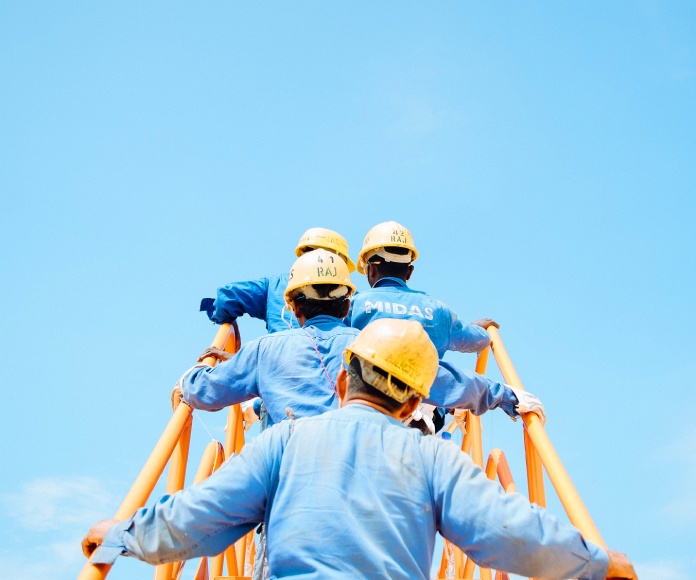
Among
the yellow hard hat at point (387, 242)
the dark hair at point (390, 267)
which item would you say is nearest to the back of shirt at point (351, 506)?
the dark hair at point (390, 267)

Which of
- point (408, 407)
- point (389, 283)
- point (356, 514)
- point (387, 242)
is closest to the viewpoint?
point (356, 514)

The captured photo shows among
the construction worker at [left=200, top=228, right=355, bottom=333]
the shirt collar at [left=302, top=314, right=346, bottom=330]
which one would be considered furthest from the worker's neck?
the construction worker at [left=200, top=228, right=355, bottom=333]

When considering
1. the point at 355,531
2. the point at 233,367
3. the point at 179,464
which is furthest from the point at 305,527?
the point at 179,464

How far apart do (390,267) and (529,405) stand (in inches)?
65.0

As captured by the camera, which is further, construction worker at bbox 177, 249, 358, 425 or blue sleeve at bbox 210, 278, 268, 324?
blue sleeve at bbox 210, 278, 268, 324

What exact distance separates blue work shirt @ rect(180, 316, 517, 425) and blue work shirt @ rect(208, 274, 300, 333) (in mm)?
1974

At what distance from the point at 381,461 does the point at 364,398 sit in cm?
29

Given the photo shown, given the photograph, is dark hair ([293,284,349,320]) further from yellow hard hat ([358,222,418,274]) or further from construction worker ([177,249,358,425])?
yellow hard hat ([358,222,418,274])

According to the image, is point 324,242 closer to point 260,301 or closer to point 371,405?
point 260,301

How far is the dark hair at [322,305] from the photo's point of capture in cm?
448

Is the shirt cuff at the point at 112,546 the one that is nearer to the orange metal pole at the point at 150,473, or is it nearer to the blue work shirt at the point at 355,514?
the blue work shirt at the point at 355,514

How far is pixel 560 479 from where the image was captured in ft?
12.3

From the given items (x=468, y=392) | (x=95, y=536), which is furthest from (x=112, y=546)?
(x=468, y=392)

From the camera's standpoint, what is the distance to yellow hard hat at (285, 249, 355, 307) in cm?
449
